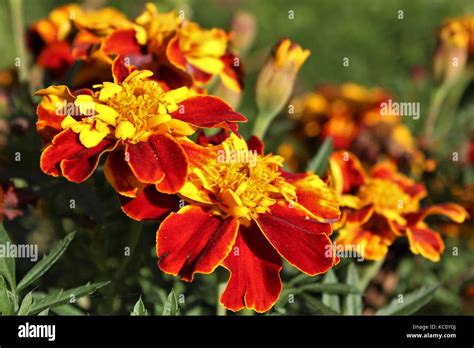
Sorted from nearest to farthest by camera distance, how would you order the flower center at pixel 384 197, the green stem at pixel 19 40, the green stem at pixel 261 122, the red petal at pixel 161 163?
the red petal at pixel 161 163 → the flower center at pixel 384 197 → the green stem at pixel 261 122 → the green stem at pixel 19 40

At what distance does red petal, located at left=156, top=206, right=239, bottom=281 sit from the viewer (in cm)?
98

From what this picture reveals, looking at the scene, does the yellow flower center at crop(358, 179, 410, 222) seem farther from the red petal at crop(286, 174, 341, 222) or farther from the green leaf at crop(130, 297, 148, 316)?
the green leaf at crop(130, 297, 148, 316)

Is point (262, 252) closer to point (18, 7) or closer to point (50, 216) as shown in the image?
point (50, 216)

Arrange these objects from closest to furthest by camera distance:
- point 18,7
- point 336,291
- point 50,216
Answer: point 336,291, point 50,216, point 18,7

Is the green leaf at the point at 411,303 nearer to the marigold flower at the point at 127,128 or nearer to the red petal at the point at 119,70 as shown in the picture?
the marigold flower at the point at 127,128

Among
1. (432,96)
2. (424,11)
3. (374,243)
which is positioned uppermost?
(424,11)

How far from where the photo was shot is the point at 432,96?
2.00 meters

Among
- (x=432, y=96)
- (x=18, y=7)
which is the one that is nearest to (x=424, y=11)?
(x=432, y=96)

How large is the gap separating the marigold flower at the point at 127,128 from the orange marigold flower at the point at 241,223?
0.04 metres

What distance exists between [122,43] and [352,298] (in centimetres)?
58

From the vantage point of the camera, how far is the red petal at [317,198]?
1.11 m

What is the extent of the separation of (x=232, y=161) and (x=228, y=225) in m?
0.11

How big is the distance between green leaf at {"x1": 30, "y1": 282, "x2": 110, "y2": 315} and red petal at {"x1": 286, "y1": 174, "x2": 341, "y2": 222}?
323 millimetres

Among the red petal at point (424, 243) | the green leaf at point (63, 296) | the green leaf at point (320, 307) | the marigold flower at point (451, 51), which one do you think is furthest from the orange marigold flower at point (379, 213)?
the marigold flower at point (451, 51)
